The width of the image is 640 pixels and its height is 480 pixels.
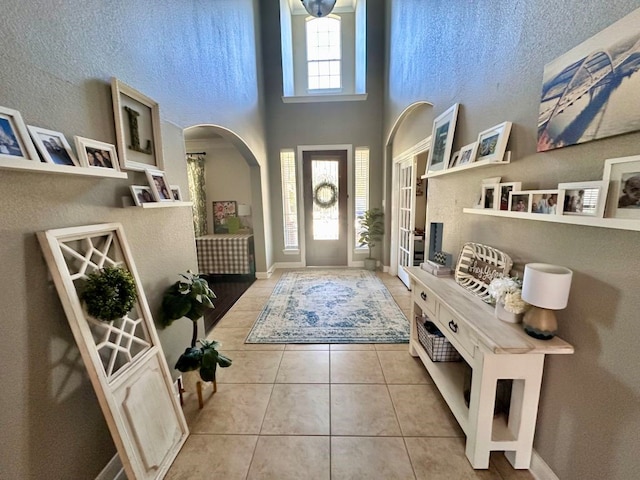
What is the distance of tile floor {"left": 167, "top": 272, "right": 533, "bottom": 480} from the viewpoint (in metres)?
1.43

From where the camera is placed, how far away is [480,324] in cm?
133

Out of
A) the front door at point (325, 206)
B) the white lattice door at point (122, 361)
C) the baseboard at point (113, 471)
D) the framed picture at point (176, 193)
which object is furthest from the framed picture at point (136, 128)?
the front door at point (325, 206)

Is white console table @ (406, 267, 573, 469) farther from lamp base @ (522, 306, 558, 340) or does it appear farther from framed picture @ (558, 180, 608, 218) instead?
framed picture @ (558, 180, 608, 218)

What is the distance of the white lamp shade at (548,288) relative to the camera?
1.09 meters

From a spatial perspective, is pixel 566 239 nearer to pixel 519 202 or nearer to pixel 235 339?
pixel 519 202

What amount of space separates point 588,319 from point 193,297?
7.01 feet

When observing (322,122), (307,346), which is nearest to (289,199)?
(322,122)

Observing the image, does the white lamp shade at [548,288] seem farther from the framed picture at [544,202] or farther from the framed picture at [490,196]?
the framed picture at [490,196]

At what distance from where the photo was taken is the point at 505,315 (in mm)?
1359

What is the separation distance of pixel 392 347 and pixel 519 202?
1690 millimetres

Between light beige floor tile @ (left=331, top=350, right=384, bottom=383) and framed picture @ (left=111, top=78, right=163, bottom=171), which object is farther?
light beige floor tile @ (left=331, top=350, right=384, bottom=383)

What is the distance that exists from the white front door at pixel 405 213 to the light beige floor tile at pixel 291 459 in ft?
9.12

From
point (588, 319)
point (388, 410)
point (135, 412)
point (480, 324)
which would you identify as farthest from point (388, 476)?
point (135, 412)

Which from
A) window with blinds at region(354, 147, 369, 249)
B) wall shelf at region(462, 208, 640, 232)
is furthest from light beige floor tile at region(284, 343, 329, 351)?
window with blinds at region(354, 147, 369, 249)
